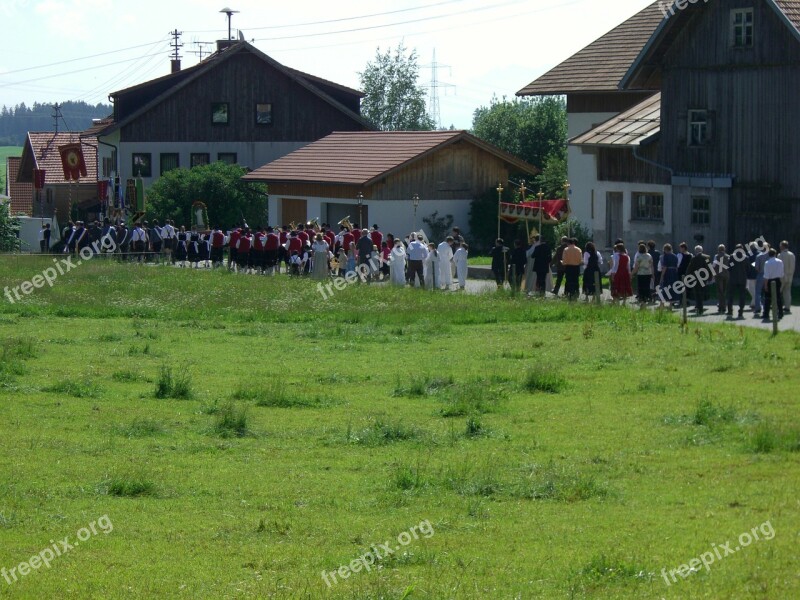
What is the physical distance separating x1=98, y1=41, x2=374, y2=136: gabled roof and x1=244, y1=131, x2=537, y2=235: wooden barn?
1473 centimetres

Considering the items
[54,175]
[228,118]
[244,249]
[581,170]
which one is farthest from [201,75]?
[244,249]

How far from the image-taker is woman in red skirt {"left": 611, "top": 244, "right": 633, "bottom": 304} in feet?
107

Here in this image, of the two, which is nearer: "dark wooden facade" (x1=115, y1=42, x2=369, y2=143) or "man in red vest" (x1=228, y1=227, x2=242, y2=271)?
"man in red vest" (x1=228, y1=227, x2=242, y2=271)

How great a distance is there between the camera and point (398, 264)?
132 ft

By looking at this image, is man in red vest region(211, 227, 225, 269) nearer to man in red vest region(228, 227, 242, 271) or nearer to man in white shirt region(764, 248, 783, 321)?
man in red vest region(228, 227, 242, 271)

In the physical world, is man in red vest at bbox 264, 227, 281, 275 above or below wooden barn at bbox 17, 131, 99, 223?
below

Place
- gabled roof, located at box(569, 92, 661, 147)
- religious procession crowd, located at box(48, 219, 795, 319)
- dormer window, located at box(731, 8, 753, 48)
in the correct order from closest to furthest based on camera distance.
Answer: religious procession crowd, located at box(48, 219, 795, 319)
dormer window, located at box(731, 8, 753, 48)
gabled roof, located at box(569, 92, 661, 147)

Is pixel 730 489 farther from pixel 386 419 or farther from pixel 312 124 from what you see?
pixel 312 124

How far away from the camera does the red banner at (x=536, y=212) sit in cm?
4450

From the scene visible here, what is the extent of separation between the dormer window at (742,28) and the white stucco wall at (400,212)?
16614 millimetres

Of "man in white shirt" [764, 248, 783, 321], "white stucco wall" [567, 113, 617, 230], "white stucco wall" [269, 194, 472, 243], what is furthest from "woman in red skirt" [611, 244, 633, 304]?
"white stucco wall" [269, 194, 472, 243]

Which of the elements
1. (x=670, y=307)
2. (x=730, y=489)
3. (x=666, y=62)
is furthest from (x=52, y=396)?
(x=666, y=62)

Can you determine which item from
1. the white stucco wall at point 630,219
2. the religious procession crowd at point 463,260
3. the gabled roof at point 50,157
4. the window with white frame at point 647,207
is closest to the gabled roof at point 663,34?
the white stucco wall at point 630,219

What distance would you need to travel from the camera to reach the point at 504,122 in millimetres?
80625
